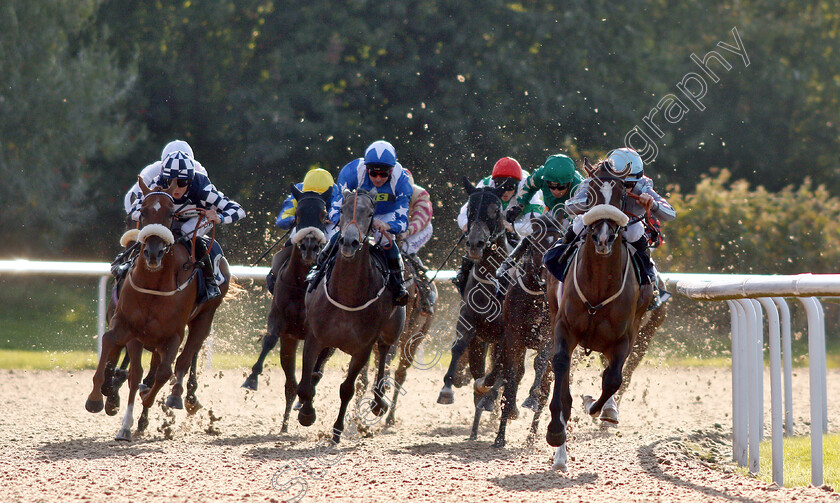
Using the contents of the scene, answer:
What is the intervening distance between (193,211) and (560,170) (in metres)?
2.47

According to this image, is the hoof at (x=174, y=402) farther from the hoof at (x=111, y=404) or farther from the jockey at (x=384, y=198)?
the jockey at (x=384, y=198)

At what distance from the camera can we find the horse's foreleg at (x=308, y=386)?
6.91 meters

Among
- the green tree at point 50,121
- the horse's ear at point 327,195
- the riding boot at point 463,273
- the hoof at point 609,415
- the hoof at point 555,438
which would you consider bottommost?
the hoof at point 555,438

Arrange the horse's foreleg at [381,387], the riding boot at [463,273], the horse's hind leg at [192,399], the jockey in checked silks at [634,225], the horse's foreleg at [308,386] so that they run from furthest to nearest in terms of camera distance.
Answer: the riding boot at [463,273], the horse's hind leg at [192,399], the horse's foreleg at [381,387], the horse's foreleg at [308,386], the jockey in checked silks at [634,225]

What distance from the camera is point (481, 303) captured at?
7.84 metres

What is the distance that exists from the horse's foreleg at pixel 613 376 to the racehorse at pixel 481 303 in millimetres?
1465

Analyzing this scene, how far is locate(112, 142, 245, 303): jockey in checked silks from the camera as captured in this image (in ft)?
23.1

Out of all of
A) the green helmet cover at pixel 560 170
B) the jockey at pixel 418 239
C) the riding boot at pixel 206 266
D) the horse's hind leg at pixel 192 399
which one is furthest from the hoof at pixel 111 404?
the green helmet cover at pixel 560 170

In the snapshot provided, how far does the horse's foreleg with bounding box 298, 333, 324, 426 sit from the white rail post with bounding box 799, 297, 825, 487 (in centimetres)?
320

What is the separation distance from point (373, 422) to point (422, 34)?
12422mm

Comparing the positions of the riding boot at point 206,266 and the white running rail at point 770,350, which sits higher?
the riding boot at point 206,266

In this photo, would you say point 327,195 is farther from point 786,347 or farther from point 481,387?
point 786,347

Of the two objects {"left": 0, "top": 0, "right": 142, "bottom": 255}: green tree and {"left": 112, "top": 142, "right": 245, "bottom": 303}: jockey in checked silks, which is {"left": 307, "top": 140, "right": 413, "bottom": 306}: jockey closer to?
{"left": 112, "top": 142, "right": 245, "bottom": 303}: jockey in checked silks

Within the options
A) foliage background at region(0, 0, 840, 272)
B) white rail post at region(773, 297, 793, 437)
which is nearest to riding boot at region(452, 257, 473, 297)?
white rail post at region(773, 297, 793, 437)
